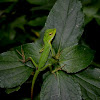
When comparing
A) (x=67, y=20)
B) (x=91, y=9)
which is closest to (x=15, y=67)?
(x=67, y=20)

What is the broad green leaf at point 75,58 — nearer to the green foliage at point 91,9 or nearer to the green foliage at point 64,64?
the green foliage at point 64,64

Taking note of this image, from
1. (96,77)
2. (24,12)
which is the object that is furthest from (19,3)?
(96,77)

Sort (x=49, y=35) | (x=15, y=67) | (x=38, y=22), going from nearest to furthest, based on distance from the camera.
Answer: (x=15, y=67), (x=49, y=35), (x=38, y=22)

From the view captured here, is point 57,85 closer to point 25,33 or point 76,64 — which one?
point 76,64

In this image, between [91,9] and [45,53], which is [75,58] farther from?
[91,9]

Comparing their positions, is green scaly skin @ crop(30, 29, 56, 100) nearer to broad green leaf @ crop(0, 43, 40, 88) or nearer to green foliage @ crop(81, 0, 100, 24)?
broad green leaf @ crop(0, 43, 40, 88)

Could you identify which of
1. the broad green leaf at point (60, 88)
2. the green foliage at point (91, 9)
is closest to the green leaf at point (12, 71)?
the broad green leaf at point (60, 88)
